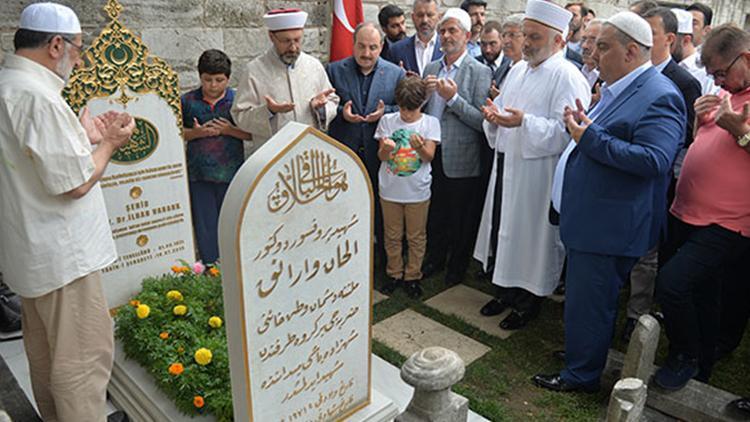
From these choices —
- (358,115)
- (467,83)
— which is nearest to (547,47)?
(467,83)

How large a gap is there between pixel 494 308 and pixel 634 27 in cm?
229

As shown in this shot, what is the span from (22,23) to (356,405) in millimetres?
2266

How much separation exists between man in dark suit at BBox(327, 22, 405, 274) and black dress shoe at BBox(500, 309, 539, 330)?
1.66m

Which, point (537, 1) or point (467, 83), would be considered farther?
point (467, 83)

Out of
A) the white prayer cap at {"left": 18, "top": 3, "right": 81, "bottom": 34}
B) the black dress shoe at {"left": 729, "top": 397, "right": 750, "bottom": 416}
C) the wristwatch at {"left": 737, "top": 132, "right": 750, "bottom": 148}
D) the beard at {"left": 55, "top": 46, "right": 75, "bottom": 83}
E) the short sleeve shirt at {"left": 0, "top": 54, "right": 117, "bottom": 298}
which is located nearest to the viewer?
the short sleeve shirt at {"left": 0, "top": 54, "right": 117, "bottom": 298}

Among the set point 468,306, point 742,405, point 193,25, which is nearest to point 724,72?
point 742,405

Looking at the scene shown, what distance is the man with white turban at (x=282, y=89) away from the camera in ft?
13.0

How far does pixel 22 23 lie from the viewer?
2.31 m

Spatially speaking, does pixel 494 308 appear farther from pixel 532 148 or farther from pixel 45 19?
pixel 45 19

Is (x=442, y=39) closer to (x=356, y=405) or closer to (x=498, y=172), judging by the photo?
(x=498, y=172)

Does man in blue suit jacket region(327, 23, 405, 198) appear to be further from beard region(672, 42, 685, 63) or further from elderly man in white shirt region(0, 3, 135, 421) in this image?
beard region(672, 42, 685, 63)

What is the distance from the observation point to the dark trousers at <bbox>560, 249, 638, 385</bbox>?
3014mm

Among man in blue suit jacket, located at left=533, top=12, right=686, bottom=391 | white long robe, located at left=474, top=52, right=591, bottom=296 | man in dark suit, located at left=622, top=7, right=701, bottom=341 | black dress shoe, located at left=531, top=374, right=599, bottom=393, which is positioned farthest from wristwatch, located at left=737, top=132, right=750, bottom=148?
black dress shoe, located at left=531, top=374, right=599, bottom=393

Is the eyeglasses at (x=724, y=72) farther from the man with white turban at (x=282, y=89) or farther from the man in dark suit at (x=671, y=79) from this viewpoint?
the man with white turban at (x=282, y=89)
